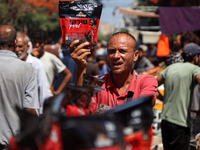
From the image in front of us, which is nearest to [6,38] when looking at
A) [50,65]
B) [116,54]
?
[116,54]

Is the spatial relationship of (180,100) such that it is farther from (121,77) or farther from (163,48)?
(163,48)

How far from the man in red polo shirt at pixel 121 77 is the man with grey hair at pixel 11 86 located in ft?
4.00

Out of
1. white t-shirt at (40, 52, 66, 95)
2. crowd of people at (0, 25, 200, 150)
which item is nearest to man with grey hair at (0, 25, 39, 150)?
crowd of people at (0, 25, 200, 150)

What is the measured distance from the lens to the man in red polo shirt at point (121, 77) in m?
2.44

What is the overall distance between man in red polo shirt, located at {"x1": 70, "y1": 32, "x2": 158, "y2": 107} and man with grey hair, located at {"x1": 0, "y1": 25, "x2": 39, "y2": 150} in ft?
4.00

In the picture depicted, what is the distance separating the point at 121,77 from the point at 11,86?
1441 millimetres

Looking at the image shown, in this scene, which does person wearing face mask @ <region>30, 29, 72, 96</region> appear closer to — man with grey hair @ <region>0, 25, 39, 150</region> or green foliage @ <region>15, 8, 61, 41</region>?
man with grey hair @ <region>0, 25, 39, 150</region>

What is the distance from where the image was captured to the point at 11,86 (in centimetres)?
347

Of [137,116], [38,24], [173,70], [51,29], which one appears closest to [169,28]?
[173,70]

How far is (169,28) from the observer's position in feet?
31.3

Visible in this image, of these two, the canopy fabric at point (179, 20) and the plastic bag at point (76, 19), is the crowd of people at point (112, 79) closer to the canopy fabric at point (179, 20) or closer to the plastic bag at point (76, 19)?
the plastic bag at point (76, 19)

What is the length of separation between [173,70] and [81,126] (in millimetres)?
3930

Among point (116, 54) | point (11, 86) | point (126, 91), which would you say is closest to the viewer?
point (116, 54)

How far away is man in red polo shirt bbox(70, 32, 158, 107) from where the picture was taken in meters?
2.44
